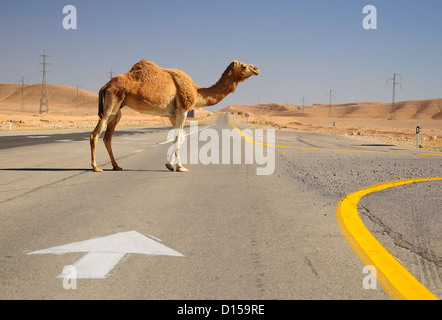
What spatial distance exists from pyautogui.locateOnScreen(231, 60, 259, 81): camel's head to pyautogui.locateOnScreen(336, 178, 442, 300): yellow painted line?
221 inches

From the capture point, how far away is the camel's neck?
40.9 feet

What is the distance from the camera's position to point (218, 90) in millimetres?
12625

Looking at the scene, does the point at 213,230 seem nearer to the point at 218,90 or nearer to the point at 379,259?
the point at 379,259

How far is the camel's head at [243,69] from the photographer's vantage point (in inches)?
492

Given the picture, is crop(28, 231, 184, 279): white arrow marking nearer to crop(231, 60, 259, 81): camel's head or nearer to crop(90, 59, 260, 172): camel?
crop(90, 59, 260, 172): camel

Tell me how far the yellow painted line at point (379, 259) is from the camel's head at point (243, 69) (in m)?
5.61

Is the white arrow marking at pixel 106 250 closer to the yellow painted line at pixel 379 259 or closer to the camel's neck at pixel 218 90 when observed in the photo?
the yellow painted line at pixel 379 259
